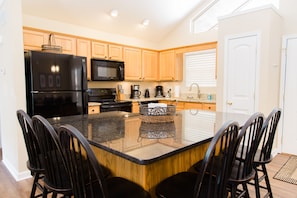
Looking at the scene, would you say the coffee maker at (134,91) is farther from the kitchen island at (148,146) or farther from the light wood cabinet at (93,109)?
the kitchen island at (148,146)

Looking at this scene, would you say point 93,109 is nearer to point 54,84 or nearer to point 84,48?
point 54,84

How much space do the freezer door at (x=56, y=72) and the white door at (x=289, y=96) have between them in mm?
3344

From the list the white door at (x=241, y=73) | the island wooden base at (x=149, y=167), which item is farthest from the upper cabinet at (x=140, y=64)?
the island wooden base at (x=149, y=167)

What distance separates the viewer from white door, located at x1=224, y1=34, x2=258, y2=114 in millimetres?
3350

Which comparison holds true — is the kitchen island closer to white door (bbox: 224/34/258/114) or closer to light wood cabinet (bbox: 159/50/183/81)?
white door (bbox: 224/34/258/114)

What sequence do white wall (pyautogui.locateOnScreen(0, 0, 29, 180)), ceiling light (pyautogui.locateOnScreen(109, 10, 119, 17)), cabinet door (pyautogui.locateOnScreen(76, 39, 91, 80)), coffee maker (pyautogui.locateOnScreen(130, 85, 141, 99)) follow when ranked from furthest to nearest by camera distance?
coffee maker (pyautogui.locateOnScreen(130, 85, 141, 99)) < ceiling light (pyautogui.locateOnScreen(109, 10, 119, 17)) < cabinet door (pyautogui.locateOnScreen(76, 39, 91, 80)) < white wall (pyautogui.locateOnScreen(0, 0, 29, 180))

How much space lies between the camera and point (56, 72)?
121 inches

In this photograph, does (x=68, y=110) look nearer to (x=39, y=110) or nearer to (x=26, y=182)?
(x=39, y=110)

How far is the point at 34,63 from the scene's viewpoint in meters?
2.85

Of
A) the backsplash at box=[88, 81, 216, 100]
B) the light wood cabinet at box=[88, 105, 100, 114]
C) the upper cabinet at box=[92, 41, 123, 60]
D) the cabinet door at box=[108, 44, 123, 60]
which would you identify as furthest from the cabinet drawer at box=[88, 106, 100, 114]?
the cabinet door at box=[108, 44, 123, 60]

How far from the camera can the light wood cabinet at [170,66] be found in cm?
527

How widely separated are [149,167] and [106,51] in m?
3.55

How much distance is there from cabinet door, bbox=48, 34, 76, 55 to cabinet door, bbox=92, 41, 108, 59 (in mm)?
410

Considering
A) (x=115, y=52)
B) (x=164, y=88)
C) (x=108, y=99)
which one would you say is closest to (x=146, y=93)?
(x=164, y=88)
